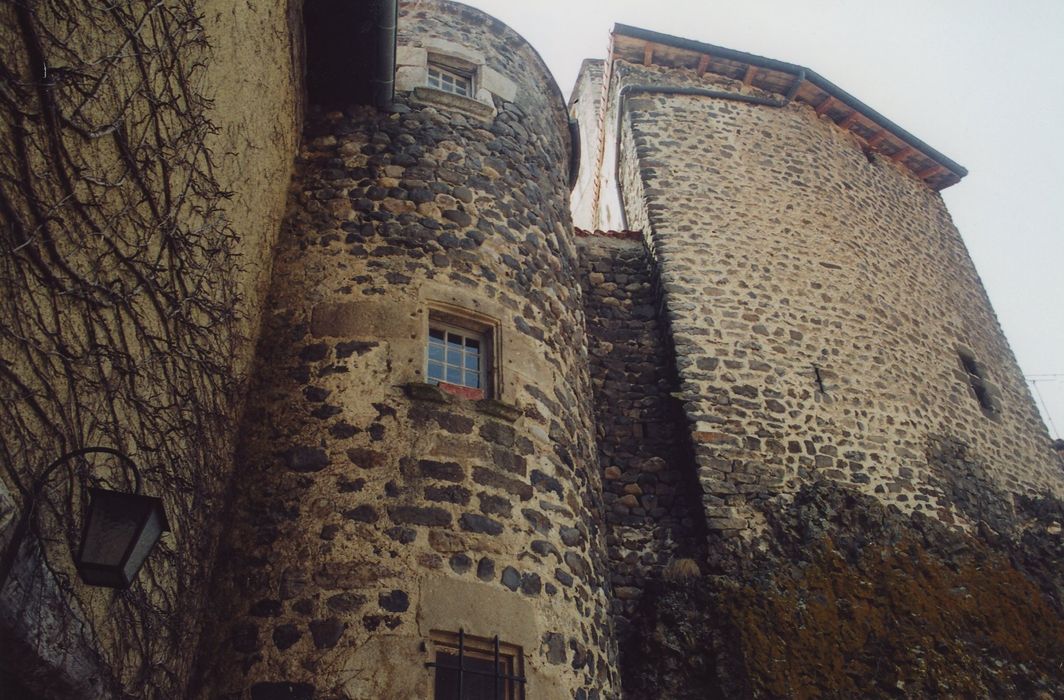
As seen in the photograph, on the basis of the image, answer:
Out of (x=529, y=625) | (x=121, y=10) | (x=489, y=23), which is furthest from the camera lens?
(x=489, y=23)

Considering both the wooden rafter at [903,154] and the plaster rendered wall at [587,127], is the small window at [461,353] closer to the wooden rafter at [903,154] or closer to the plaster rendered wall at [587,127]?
the plaster rendered wall at [587,127]

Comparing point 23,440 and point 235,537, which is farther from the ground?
point 235,537

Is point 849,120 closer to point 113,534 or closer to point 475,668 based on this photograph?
point 475,668

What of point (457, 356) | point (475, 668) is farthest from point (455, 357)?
point (475, 668)

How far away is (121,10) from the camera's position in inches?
119

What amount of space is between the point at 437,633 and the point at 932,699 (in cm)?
411

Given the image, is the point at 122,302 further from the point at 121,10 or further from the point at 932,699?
the point at 932,699

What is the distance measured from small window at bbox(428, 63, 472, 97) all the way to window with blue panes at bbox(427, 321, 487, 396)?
2.65 m

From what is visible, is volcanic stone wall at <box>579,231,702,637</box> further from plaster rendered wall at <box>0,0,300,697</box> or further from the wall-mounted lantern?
the wall-mounted lantern

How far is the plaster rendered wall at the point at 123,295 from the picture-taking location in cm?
252

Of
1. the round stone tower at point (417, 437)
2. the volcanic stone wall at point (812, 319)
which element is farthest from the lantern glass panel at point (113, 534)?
the volcanic stone wall at point (812, 319)

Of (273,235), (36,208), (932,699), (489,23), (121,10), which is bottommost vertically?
(932,699)

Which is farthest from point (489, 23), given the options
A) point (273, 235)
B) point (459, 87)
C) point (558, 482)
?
point (558, 482)

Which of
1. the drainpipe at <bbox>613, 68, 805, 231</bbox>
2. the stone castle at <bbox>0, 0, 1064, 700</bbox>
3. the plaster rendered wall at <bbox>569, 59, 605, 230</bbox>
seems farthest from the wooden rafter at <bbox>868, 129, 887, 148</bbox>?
the plaster rendered wall at <bbox>569, 59, 605, 230</bbox>
